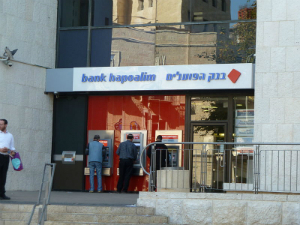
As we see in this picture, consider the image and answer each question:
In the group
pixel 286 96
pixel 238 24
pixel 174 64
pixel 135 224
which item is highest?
pixel 238 24

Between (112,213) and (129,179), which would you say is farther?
(129,179)

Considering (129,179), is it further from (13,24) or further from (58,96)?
(13,24)

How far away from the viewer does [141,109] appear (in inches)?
621

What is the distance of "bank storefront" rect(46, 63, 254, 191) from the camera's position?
48.6ft

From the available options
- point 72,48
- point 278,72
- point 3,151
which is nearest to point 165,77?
point 72,48

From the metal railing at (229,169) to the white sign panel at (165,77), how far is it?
9.30 ft

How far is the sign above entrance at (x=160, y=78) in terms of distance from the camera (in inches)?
568

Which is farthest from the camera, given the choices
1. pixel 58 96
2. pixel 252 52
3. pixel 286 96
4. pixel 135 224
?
pixel 58 96

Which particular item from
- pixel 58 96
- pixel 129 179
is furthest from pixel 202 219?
pixel 58 96

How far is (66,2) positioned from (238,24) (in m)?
4.78

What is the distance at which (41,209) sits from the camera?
10125mm

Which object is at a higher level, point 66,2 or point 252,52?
point 66,2

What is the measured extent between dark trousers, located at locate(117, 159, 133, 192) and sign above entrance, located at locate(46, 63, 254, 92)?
72.3 inches

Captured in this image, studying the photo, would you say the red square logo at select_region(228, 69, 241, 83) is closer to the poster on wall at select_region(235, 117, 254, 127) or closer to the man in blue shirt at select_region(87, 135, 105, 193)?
the poster on wall at select_region(235, 117, 254, 127)
